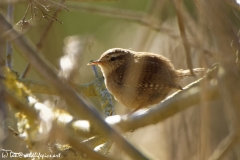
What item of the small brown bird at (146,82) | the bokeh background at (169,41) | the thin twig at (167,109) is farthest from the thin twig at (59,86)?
the small brown bird at (146,82)

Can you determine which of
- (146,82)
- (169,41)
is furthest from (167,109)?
(146,82)

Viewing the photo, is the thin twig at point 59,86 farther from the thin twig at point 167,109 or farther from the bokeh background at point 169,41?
the thin twig at point 167,109

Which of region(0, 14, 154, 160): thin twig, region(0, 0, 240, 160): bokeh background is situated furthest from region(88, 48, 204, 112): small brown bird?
region(0, 14, 154, 160): thin twig

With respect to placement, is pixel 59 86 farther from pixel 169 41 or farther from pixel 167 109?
pixel 169 41

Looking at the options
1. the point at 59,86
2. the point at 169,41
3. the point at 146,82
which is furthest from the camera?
the point at 146,82

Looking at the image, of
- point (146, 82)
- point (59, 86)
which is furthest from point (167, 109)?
point (146, 82)

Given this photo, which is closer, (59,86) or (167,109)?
(59,86)

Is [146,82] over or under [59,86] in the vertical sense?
over

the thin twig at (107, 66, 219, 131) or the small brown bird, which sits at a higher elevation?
the small brown bird

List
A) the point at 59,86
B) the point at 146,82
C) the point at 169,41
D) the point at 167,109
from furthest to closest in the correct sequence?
the point at 146,82, the point at 169,41, the point at 167,109, the point at 59,86

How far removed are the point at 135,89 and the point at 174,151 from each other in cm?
143

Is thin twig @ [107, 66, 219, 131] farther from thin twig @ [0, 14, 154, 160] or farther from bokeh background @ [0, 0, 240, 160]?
thin twig @ [0, 14, 154, 160]

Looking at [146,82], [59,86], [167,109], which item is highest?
[146,82]

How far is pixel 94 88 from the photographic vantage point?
4449 millimetres
